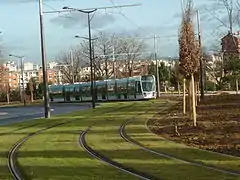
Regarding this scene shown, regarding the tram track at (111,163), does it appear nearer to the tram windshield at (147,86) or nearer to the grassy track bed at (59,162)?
the grassy track bed at (59,162)

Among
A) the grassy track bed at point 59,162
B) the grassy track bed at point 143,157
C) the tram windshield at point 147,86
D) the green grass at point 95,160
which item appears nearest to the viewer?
the grassy track bed at point 143,157

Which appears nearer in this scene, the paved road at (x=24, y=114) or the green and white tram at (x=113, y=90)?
the paved road at (x=24, y=114)

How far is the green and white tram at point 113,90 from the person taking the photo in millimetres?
71812

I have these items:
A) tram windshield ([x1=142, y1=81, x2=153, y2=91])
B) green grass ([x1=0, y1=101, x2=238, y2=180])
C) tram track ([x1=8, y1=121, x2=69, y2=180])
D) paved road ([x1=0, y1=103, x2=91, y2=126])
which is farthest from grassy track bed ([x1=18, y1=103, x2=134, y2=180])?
tram windshield ([x1=142, y1=81, x2=153, y2=91])

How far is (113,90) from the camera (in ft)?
252

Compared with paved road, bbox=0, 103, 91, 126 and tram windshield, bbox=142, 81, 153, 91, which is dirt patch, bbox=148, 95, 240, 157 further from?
tram windshield, bbox=142, 81, 153, 91

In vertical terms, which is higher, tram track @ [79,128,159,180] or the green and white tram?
the green and white tram

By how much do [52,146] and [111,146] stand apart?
2.32 meters

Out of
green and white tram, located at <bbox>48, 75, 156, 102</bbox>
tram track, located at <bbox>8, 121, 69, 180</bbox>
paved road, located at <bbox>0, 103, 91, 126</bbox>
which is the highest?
green and white tram, located at <bbox>48, 75, 156, 102</bbox>

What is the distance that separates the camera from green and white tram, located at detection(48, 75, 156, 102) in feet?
236

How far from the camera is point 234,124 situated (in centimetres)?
2459

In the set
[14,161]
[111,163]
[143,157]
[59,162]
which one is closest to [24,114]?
[14,161]

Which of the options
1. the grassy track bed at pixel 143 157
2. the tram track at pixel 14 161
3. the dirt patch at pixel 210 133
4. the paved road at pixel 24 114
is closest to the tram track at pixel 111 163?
the grassy track bed at pixel 143 157

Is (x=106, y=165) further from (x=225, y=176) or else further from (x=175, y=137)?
(x=175, y=137)
